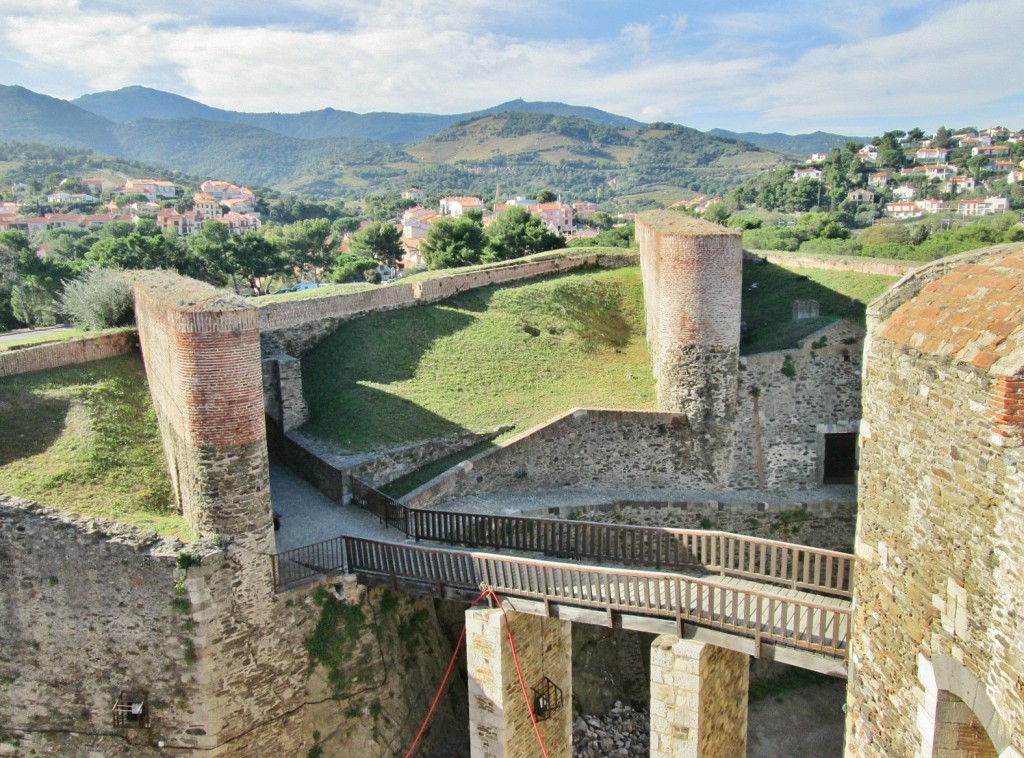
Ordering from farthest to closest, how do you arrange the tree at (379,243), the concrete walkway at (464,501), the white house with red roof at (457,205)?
1. the white house with red roof at (457,205)
2. the tree at (379,243)
3. the concrete walkway at (464,501)

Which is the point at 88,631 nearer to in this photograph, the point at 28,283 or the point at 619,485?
the point at 619,485

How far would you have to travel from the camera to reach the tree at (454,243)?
4009 cm

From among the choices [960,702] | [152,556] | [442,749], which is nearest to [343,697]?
[442,749]

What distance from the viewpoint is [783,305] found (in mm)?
22984

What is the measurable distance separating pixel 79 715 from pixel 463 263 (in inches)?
1205

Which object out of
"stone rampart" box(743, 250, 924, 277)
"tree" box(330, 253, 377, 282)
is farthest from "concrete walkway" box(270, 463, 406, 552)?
"tree" box(330, 253, 377, 282)

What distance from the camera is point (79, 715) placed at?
1128cm

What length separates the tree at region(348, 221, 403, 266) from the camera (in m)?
54.2

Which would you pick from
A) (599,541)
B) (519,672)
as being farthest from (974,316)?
(519,672)

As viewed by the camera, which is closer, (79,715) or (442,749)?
(79,715)

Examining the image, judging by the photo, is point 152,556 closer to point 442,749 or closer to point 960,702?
point 442,749

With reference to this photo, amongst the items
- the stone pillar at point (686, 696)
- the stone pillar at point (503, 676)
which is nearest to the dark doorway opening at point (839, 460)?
the stone pillar at point (686, 696)

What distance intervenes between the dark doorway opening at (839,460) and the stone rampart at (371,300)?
1163 cm

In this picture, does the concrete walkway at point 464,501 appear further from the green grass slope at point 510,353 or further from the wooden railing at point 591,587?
the green grass slope at point 510,353
